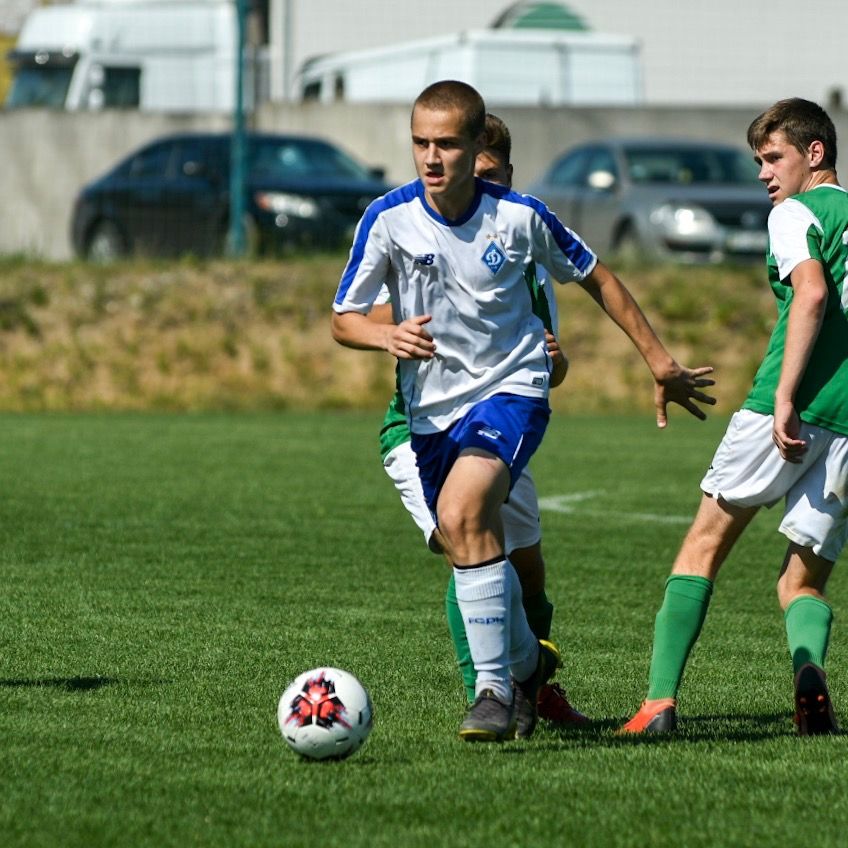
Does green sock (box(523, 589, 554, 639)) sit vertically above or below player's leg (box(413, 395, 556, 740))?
below

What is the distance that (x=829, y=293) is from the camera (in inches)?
209

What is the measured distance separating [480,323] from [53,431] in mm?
10670

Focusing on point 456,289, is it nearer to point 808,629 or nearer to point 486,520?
point 486,520

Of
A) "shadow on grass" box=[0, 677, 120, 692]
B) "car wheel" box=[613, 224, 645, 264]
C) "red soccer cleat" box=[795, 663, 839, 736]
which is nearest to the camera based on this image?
"red soccer cleat" box=[795, 663, 839, 736]

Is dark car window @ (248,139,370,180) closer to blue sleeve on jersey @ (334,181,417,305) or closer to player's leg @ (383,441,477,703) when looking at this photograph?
player's leg @ (383,441,477,703)

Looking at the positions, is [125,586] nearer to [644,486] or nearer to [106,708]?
[106,708]

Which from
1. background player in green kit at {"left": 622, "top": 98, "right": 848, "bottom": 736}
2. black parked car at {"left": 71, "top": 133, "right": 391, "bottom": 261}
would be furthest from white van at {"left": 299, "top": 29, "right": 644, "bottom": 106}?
background player in green kit at {"left": 622, "top": 98, "right": 848, "bottom": 736}

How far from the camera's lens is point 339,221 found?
20.1m

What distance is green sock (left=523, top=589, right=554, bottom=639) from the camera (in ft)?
19.3

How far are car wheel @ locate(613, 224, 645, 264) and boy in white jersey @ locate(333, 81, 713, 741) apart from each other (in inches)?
543

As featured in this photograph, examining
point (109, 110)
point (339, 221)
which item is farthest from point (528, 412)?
point (109, 110)

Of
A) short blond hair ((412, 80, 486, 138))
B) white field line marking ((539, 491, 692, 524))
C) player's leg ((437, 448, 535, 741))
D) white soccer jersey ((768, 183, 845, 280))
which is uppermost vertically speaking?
short blond hair ((412, 80, 486, 138))

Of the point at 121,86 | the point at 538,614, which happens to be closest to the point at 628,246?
the point at 121,86

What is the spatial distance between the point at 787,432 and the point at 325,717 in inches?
57.9
